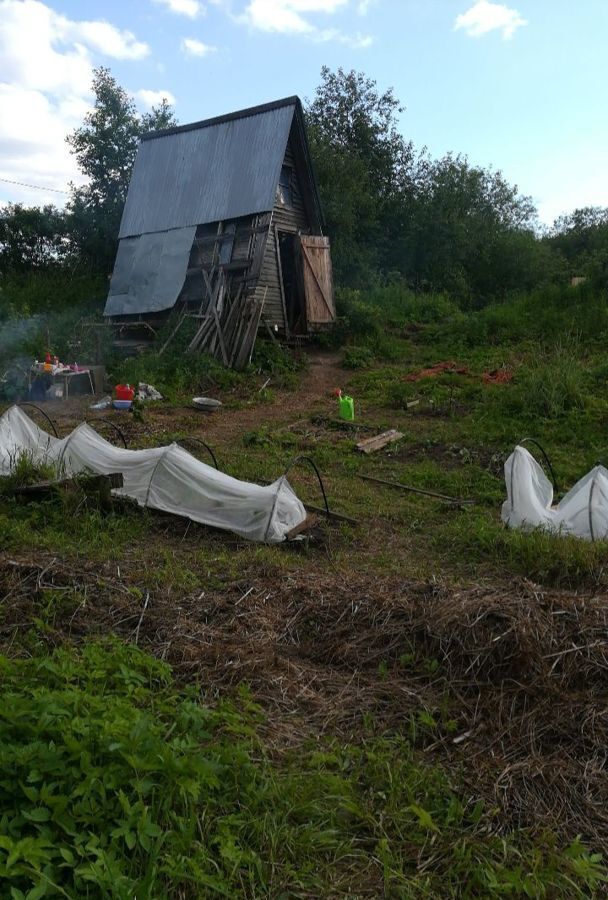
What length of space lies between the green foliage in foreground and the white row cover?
2.93 meters

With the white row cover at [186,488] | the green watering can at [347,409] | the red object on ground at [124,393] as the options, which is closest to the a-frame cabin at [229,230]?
the red object on ground at [124,393]

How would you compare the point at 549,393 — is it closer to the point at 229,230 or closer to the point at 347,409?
the point at 347,409

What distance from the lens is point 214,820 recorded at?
91.4 inches

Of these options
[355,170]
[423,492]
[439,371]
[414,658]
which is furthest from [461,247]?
[414,658]

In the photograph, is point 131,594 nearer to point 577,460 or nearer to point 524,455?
point 524,455

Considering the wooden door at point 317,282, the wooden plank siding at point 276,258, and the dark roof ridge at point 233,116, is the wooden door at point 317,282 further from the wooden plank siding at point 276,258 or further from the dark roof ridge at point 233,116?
the dark roof ridge at point 233,116

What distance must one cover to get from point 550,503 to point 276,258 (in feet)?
35.9

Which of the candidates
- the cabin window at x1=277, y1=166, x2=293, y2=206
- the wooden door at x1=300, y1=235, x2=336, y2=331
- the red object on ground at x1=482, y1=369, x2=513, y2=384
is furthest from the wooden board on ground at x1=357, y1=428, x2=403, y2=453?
the cabin window at x1=277, y1=166, x2=293, y2=206

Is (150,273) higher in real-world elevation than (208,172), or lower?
lower

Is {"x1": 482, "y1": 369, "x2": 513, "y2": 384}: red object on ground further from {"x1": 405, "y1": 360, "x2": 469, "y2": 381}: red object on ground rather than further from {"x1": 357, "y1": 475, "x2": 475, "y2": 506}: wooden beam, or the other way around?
{"x1": 357, "y1": 475, "x2": 475, "y2": 506}: wooden beam

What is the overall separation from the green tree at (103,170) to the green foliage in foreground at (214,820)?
61.2 feet

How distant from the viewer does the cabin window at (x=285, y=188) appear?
16.0m

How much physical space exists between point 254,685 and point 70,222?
1873 centimetres

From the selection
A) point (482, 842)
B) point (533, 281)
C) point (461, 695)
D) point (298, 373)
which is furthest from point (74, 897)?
point (533, 281)
